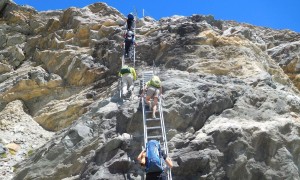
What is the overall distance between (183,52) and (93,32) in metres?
7.67

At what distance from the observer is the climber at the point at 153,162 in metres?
11.7

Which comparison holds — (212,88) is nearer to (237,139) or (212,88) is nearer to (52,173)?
(237,139)

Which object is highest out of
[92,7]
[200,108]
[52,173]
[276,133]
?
[92,7]

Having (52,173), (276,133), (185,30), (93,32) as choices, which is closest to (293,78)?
(185,30)

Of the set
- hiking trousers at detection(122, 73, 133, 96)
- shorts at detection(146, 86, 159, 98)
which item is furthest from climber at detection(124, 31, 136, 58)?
shorts at detection(146, 86, 159, 98)

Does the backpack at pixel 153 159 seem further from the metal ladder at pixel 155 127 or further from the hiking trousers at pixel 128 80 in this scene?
the hiking trousers at pixel 128 80

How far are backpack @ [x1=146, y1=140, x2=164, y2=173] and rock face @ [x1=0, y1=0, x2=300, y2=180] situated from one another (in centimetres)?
126

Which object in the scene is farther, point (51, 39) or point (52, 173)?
point (51, 39)

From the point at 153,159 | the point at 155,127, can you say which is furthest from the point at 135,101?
the point at 153,159

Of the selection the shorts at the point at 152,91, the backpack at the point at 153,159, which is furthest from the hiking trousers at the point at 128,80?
the backpack at the point at 153,159

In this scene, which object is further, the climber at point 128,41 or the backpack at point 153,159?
the climber at point 128,41

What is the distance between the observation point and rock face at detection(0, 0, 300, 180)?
13352mm

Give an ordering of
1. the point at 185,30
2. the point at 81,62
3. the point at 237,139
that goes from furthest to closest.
Result: 1. the point at 81,62
2. the point at 185,30
3. the point at 237,139

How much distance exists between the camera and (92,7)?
30344 millimetres
